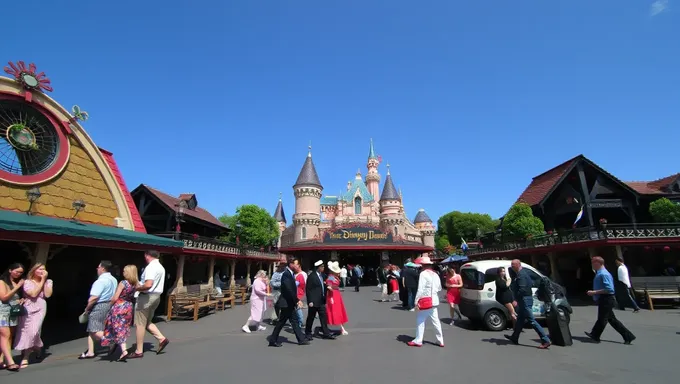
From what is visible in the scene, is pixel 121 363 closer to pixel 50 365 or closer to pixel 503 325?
pixel 50 365

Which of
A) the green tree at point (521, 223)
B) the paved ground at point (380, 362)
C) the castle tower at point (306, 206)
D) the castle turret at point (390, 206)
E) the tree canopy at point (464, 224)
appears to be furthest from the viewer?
the tree canopy at point (464, 224)

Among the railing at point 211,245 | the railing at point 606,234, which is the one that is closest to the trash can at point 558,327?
the railing at point 606,234

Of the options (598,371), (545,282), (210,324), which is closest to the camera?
(598,371)

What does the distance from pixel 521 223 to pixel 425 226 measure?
43.5 meters

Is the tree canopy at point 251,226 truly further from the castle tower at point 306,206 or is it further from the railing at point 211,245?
the railing at point 211,245

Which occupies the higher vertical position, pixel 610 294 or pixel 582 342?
pixel 610 294

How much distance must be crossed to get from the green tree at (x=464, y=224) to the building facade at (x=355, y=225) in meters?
8.57

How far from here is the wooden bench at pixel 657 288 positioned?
11.5m

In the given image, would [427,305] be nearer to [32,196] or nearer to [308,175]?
[32,196]

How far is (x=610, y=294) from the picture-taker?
6227 millimetres

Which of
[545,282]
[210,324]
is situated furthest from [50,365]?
[545,282]

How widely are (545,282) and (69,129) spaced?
14.6m

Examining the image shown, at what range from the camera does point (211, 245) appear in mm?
16938

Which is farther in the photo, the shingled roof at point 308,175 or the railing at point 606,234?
the shingled roof at point 308,175
